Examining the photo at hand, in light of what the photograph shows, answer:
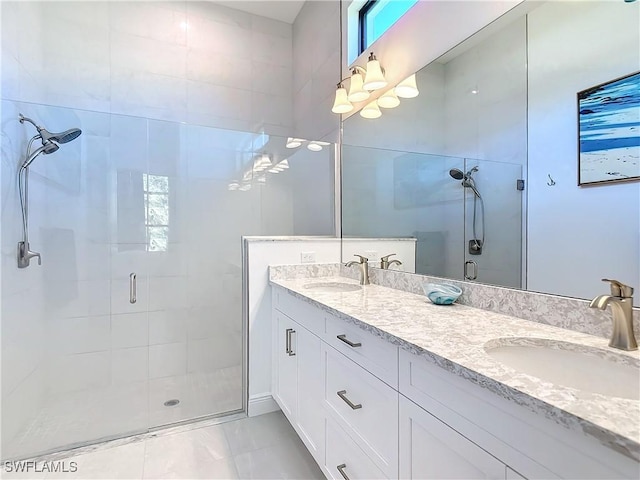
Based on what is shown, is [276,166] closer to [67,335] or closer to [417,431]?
[67,335]

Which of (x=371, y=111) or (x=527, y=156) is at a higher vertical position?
(x=371, y=111)

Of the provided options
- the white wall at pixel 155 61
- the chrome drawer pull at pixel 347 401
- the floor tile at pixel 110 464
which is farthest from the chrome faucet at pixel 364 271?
the white wall at pixel 155 61

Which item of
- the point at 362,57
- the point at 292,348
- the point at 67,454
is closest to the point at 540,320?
the point at 292,348

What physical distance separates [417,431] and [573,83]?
1.15 metres

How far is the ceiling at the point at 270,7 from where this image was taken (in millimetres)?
2842

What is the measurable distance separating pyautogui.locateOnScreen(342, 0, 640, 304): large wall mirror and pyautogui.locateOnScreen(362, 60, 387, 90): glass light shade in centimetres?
22

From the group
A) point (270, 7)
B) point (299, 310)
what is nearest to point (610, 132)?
point (299, 310)

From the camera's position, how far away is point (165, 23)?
8.80 ft

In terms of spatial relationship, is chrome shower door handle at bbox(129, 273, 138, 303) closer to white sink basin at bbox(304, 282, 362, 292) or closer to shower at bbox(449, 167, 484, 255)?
white sink basin at bbox(304, 282, 362, 292)

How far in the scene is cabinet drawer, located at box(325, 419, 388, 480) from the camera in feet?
3.53

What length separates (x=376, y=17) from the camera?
86.4 inches

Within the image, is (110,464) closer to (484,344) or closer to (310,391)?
(310,391)

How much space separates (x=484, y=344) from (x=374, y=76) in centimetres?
160

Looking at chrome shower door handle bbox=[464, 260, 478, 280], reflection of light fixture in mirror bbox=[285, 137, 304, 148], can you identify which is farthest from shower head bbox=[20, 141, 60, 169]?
chrome shower door handle bbox=[464, 260, 478, 280]
